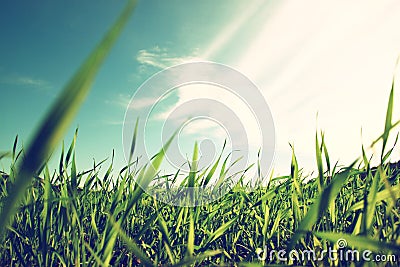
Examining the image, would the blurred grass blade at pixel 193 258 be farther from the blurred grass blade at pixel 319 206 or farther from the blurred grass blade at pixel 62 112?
the blurred grass blade at pixel 62 112

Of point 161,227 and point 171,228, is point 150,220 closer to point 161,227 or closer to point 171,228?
point 161,227

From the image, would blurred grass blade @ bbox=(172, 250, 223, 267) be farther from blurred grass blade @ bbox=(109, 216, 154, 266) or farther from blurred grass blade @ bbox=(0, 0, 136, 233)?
blurred grass blade @ bbox=(0, 0, 136, 233)

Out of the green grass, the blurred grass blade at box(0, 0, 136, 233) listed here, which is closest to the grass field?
the green grass

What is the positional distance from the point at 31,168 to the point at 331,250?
45.9 inches

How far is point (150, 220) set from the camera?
1160 millimetres

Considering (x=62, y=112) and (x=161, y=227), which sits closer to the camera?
(x=62, y=112)

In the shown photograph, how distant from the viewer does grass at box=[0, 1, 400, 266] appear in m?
0.39

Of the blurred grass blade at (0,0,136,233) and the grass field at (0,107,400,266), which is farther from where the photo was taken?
the grass field at (0,107,400,266)

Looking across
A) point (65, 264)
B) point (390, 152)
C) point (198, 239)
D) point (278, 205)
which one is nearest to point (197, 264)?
point (198, 239)

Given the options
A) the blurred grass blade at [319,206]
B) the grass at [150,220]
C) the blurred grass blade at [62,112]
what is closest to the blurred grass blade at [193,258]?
the grass at [150,220]

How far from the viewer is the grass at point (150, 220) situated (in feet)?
1.28

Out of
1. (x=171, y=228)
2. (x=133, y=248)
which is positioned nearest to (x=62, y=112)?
(x=133, y=248)

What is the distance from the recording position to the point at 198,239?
169cm

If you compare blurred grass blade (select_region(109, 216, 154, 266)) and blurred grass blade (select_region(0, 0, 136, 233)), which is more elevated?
blurred grass blade (select_region(0, 0, 136, 233))
